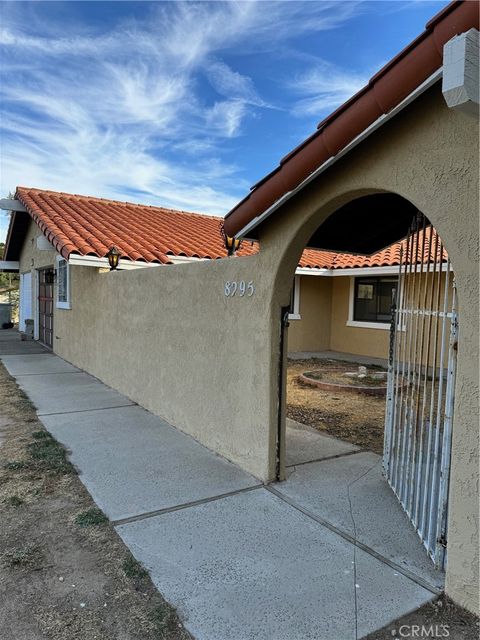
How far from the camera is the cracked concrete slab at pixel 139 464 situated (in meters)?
4.14

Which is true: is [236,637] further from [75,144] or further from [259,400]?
[75,144]

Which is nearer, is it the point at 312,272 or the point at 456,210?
the point at 456,210

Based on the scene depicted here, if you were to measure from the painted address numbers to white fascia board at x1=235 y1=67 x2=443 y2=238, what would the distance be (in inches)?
19.4

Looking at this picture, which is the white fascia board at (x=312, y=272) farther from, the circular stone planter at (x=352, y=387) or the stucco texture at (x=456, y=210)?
the stucco texture at (x=456, y=210)

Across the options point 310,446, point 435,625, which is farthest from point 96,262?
point 435,625

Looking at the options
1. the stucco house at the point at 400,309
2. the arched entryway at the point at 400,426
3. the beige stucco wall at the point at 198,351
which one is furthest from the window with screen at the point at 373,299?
the arched entryway at the point at 400,426

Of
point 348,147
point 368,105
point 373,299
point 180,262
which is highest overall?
point 368,105

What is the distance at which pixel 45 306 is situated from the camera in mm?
16234

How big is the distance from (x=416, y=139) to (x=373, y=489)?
3093mm

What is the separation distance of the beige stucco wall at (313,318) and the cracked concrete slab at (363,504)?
9334mm

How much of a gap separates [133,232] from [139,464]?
8.15 meters

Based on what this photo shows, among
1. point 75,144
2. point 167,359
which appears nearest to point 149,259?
point 167,359

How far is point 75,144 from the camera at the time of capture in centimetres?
1805

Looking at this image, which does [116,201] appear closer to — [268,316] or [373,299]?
[373,299]
